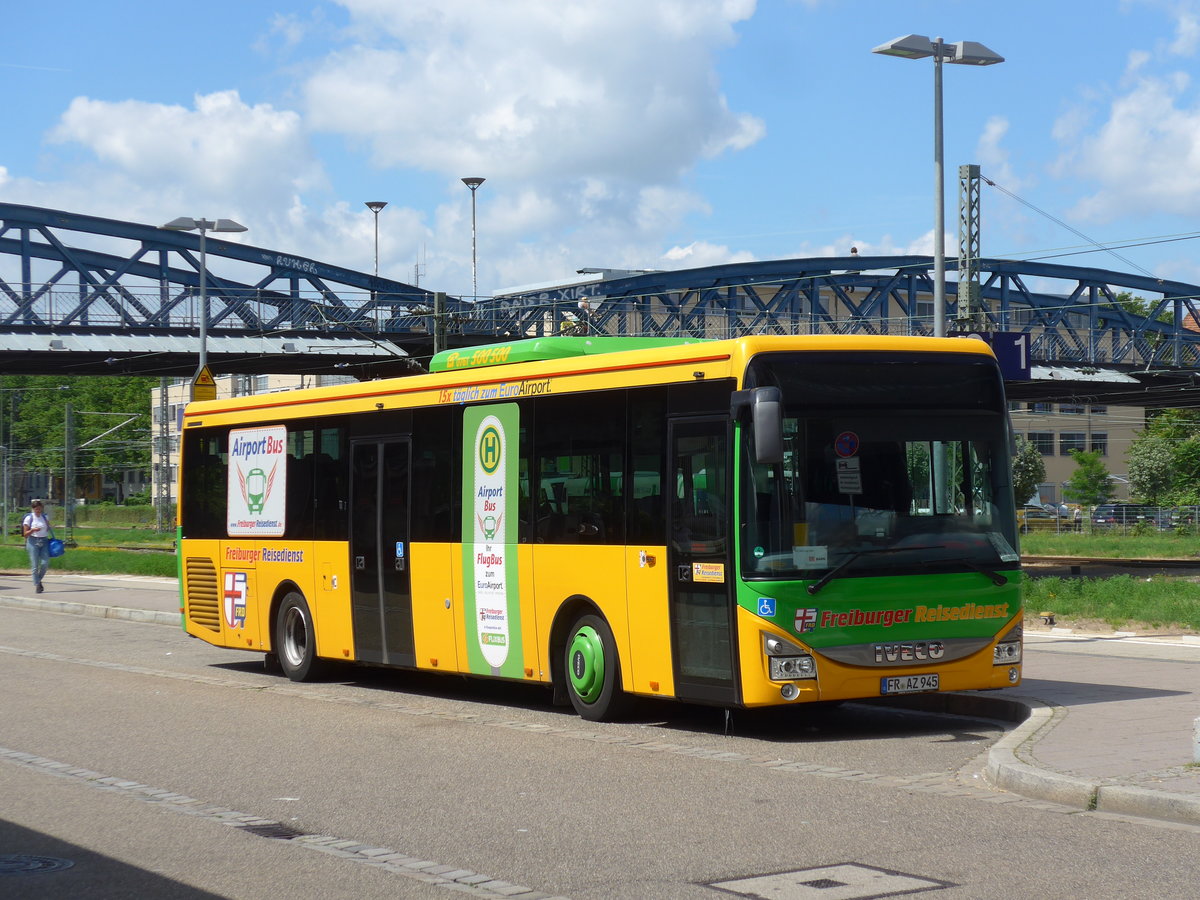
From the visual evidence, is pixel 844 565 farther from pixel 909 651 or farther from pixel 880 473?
pixel 909 651

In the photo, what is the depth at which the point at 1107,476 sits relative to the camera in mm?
90188

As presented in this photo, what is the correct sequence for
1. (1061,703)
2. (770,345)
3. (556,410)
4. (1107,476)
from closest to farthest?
1. (770,345)
2. (1061,703)
3. (556,410)
4. (1107,476)

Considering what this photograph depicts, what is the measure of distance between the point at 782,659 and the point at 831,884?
4.24 meters

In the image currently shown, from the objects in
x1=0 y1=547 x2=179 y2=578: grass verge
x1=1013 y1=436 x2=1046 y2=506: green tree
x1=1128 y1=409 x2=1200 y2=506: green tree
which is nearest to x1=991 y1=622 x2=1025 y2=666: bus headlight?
x1=0 y1=547 x2=179 y2=578: grass verge

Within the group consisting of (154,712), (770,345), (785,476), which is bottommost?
(154,712)

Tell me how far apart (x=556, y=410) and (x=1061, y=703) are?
15.0ft

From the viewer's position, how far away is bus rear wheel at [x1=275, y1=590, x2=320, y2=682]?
1669cm

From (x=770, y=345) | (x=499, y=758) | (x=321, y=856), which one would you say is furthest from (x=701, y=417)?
(x=321, y=856)

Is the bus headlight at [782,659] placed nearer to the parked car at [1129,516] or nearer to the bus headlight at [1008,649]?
the bus headlight at [1008,649]

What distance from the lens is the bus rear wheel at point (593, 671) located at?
1248 centimetres

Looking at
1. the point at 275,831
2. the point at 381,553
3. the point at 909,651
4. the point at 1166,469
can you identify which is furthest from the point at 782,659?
the point at 1166,469

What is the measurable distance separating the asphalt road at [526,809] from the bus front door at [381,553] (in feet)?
4.18

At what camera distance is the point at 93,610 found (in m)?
27.6

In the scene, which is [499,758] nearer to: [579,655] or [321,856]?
[579,655]
